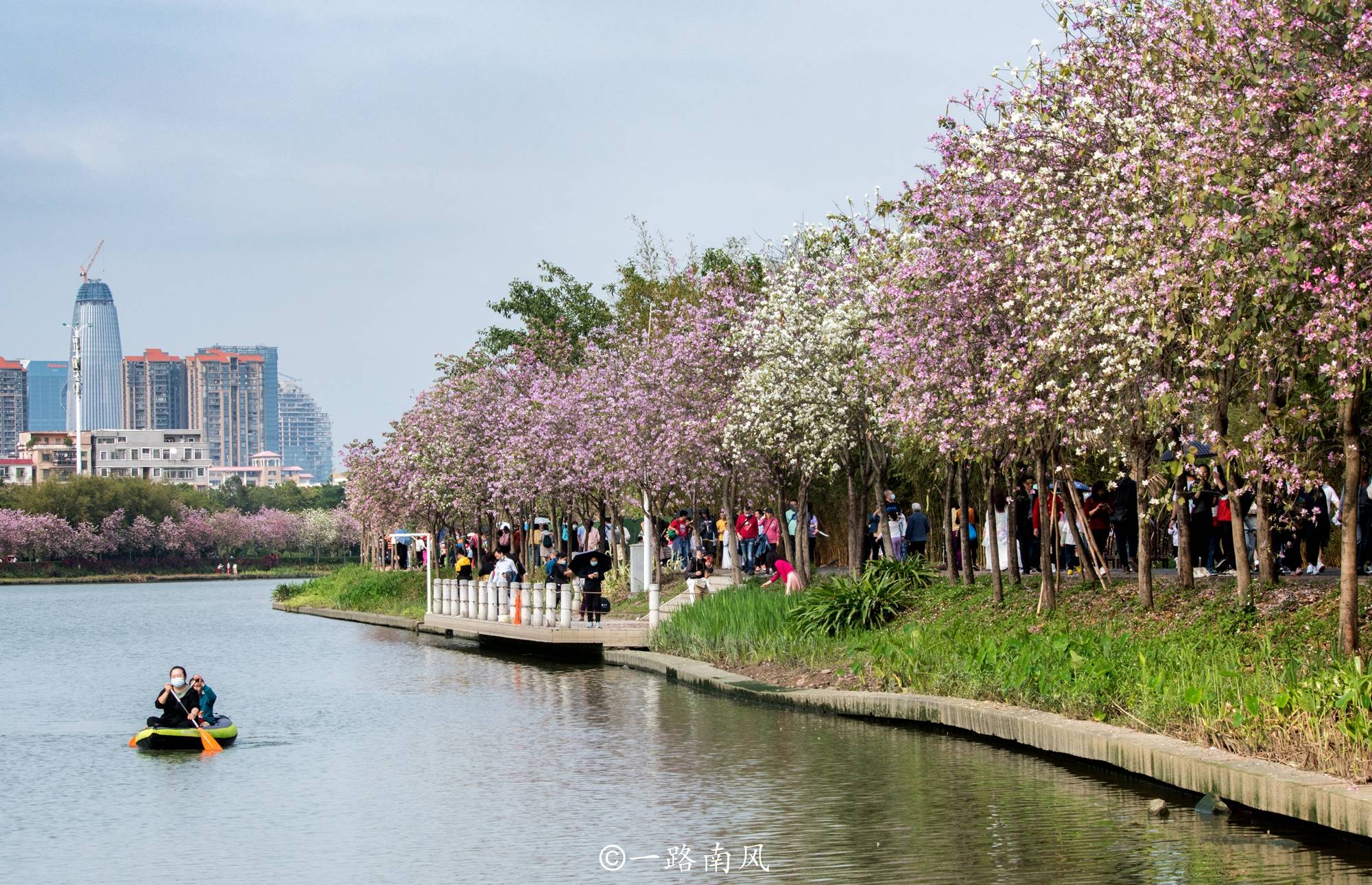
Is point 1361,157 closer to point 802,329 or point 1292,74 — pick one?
point 1292,74

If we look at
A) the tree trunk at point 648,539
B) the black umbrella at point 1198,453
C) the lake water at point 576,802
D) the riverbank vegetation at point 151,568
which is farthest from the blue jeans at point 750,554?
the riverbank vegetation at point 151,568

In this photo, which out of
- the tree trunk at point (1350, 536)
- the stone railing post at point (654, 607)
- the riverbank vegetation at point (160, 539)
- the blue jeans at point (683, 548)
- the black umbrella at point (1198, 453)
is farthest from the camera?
the riverbank vegetation at point (160, 539)

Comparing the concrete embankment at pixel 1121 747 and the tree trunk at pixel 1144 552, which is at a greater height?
the tree trunk at pixel 1144 552

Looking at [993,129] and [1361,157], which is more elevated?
[993,129]

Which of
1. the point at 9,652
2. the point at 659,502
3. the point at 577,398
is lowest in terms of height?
the point at 9,652

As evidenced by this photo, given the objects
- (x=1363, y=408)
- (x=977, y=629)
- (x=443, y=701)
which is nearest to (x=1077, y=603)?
(x=977, y=629)

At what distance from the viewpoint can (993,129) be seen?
1967 centimetres

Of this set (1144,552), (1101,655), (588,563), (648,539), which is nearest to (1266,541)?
(1144,552)

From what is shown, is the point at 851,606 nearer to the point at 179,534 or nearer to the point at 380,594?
the point at 380,594

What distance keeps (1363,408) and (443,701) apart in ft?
46.3

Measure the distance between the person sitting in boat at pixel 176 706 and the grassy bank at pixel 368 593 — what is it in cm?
2723

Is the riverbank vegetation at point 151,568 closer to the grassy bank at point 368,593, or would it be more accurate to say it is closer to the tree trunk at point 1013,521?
the grassy bank at point 368,593

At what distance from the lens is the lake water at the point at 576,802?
475 inches

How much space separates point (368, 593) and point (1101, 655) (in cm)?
4502
